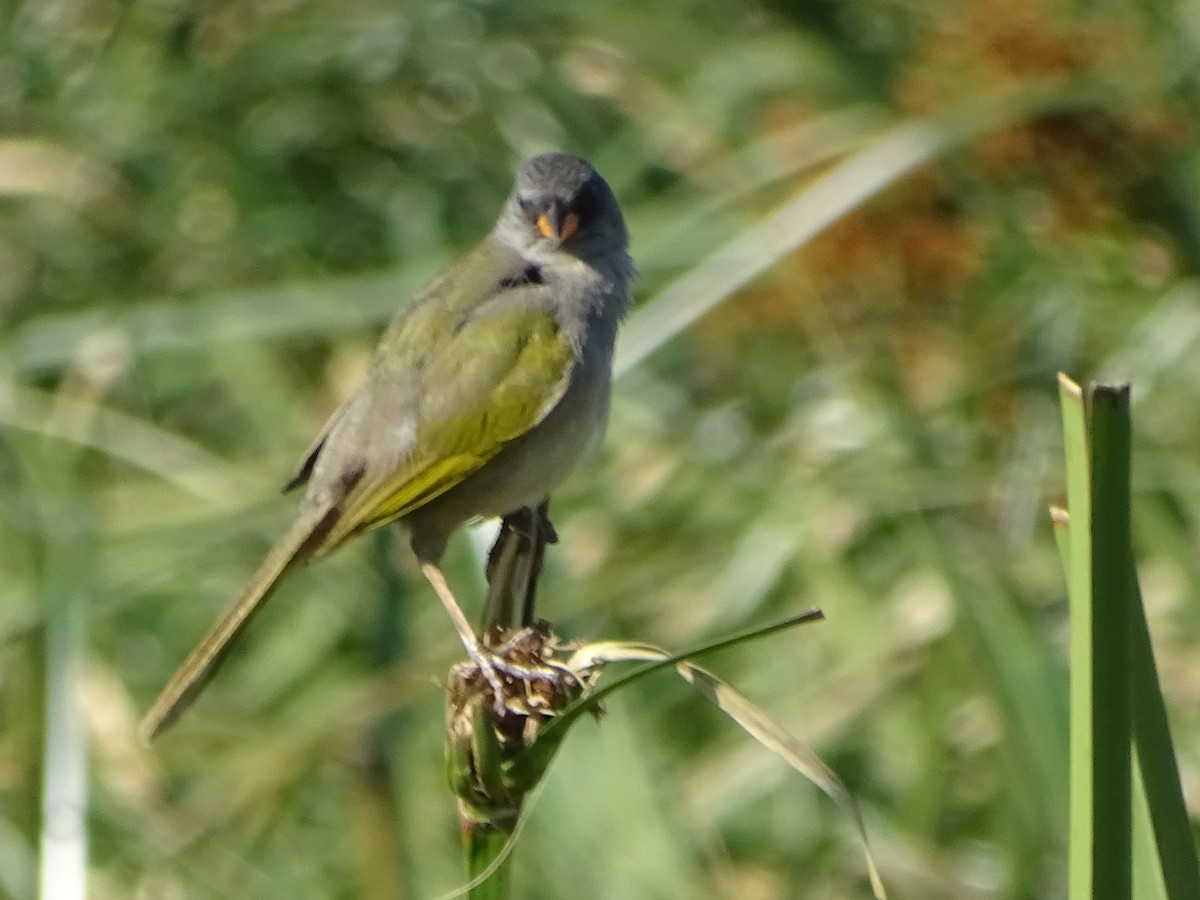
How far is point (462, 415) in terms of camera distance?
3.26 m

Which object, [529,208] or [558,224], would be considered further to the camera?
[529,208]

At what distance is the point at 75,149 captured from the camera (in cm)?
580

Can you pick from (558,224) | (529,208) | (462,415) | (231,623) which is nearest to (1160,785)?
(231,623)

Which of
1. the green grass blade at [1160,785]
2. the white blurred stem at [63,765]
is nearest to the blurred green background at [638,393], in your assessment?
the white blurred stem at [63,765]

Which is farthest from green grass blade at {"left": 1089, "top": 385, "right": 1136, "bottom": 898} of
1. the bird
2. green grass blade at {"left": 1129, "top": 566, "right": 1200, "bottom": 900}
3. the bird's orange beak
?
the bird's orange beak

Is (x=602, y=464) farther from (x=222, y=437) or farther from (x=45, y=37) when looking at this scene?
A: (x=45, y=37)

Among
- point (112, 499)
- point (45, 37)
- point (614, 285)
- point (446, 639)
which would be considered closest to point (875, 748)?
point (446, 639)

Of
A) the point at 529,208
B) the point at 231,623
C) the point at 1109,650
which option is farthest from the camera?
the point at 529,208

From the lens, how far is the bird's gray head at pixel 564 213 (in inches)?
145

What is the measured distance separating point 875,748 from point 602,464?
1.12 meters

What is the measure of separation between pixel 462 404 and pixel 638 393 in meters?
1.71

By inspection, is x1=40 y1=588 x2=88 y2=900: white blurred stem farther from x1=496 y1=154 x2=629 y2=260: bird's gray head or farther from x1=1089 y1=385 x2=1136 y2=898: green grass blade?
x1=1089 y1=385 x2=1136 y2=898: green grass blade

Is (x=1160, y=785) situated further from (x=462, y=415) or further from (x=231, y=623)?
(x=462, y=415)

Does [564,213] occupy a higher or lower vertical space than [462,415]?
higher
